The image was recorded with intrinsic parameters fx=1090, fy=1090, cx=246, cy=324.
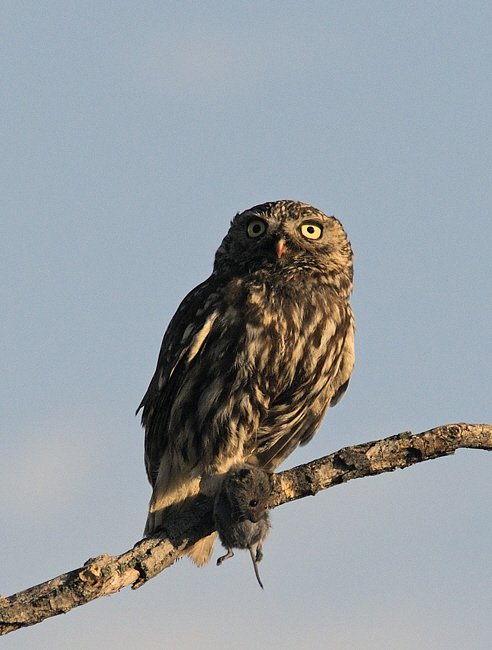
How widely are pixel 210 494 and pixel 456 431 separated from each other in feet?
6.18

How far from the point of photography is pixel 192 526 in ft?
22.7

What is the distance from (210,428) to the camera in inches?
297

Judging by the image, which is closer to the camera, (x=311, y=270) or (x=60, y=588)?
(x=60, y=588)

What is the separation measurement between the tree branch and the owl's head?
1931 mm

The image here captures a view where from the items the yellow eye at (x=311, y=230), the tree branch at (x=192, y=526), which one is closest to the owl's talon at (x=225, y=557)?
the tree branch at (x=192, y=526)

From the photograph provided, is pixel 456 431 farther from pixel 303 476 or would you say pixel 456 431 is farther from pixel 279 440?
pixel 279 440

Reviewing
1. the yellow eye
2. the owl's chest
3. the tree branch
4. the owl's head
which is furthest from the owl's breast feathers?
the tree branch

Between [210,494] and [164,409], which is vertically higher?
[164,409]

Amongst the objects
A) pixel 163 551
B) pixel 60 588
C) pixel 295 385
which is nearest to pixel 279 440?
pixel 295 385

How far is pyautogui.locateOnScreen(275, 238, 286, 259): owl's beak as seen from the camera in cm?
801

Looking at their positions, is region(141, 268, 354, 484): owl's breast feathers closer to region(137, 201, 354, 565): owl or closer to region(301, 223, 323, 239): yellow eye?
region(137, 201, 354, 565): owl

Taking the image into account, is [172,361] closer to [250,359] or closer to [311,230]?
[250,359]

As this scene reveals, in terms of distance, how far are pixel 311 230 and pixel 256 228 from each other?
44 cm

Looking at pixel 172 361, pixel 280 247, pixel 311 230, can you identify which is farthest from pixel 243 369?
pixel 311 230
